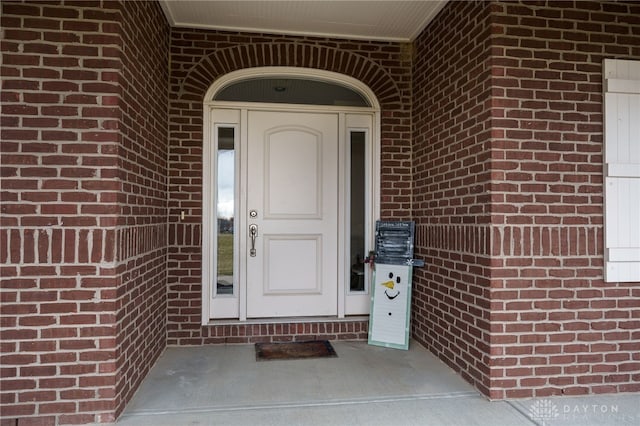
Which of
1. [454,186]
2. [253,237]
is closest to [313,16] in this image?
[454,186]

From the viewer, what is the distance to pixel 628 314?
2.74m

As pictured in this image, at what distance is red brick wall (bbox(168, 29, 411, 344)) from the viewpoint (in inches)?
142

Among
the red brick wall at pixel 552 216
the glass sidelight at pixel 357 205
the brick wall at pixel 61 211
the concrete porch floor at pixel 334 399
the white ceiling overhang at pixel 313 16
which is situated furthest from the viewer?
the glass sidelight at pixel 357 205

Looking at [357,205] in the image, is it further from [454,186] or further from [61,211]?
[61,211]

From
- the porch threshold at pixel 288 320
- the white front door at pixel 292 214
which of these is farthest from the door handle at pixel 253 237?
the porch threshold at pixel 288 320

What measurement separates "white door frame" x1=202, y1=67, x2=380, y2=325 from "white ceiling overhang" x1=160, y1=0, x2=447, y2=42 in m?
0.37

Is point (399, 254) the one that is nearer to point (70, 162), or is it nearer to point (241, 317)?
point (241, 317)

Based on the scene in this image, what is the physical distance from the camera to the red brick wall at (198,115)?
3.62 metres

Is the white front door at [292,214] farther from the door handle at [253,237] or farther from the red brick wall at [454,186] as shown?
the red brick wall at [454,186]

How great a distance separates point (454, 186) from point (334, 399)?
67.8 inches

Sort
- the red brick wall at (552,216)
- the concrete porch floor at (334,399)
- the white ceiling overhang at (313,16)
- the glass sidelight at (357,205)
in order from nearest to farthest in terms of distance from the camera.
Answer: the concrete porch floor at (334,399) < the red brick wall at (552,216) < the white ceiling overhang at (313,16) < the glass sidelight at (357,205)

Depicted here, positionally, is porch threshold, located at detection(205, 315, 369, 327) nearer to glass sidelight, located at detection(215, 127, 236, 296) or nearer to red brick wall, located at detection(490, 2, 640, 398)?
glass sidelight, located at detection(215, 127, 236, 296)

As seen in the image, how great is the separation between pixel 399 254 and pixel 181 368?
6.59 ft

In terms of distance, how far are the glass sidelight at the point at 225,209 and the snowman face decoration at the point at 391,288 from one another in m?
1.38
